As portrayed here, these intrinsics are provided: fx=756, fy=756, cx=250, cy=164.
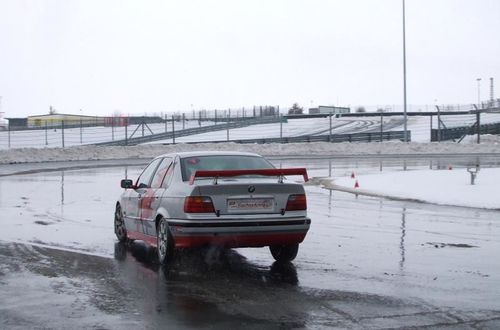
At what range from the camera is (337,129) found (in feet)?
221

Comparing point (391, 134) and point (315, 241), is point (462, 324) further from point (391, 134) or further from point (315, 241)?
point (391, 134)

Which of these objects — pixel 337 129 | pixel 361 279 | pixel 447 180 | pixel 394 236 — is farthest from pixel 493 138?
pixel 361 279

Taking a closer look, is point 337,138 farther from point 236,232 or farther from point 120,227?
point 236,232

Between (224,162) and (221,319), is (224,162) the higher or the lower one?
the higher one

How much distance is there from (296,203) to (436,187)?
11387 millimetres

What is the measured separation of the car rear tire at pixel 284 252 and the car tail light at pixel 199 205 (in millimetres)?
1250

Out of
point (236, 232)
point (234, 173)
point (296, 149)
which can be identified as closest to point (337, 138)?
point (296, 149)

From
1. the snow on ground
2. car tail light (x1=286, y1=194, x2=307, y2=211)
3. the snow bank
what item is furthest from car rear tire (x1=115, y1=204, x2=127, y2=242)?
the snow bank

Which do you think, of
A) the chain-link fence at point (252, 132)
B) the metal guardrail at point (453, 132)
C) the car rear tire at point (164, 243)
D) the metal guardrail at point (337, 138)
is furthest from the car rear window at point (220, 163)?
the metal guardrail at point (453, 132)

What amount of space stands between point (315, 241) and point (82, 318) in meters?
5.26

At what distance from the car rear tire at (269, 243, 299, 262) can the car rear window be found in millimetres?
1109

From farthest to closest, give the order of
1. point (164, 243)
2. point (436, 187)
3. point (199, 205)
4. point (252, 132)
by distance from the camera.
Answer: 1. point (252, 132)
2. point (436, 187)
3. point (164, 243)
4. point (199, 205)

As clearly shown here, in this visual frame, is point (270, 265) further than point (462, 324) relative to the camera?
Yes

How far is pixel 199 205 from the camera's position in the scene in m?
8.80
